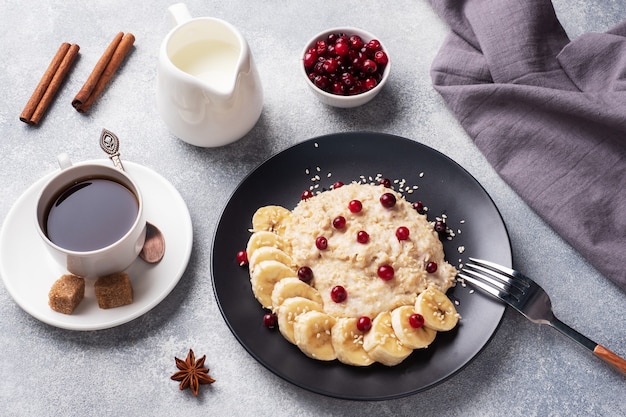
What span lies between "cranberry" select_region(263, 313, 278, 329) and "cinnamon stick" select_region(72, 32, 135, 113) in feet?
3.56

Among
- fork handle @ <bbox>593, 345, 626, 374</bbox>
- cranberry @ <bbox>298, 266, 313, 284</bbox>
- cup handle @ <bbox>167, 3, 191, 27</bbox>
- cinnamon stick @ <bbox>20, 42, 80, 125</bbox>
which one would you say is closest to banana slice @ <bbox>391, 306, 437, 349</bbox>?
cranberry @ <bbox>298, 266, 313, 284</bbox>

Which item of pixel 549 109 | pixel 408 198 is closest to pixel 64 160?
pixel 408 198

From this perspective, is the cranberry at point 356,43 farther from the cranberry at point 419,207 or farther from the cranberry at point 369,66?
the cranberry at point 419,207

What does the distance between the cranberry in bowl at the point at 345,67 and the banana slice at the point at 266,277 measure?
69 cm

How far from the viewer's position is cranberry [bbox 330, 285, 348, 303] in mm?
2152

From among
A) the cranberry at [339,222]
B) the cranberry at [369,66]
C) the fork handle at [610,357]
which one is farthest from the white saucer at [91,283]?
the fork handle at [610,357]

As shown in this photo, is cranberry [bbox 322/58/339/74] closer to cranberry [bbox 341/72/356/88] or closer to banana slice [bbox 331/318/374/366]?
cranberry [bbox 341/72/356/88]

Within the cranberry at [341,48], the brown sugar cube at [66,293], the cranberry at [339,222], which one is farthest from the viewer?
the cranberry at [341,48]

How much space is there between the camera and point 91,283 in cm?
226

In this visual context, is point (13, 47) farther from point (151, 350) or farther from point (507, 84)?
point (507, 84)

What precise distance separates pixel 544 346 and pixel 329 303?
0.70 metres

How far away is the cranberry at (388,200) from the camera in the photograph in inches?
90.0

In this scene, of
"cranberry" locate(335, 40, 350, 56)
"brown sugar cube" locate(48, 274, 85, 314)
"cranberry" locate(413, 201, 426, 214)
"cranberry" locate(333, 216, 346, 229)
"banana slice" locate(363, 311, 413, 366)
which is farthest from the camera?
"cranberry" locate(335, 40, 350, 56)

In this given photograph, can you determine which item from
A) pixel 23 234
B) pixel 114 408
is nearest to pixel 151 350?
pixel 114 408
